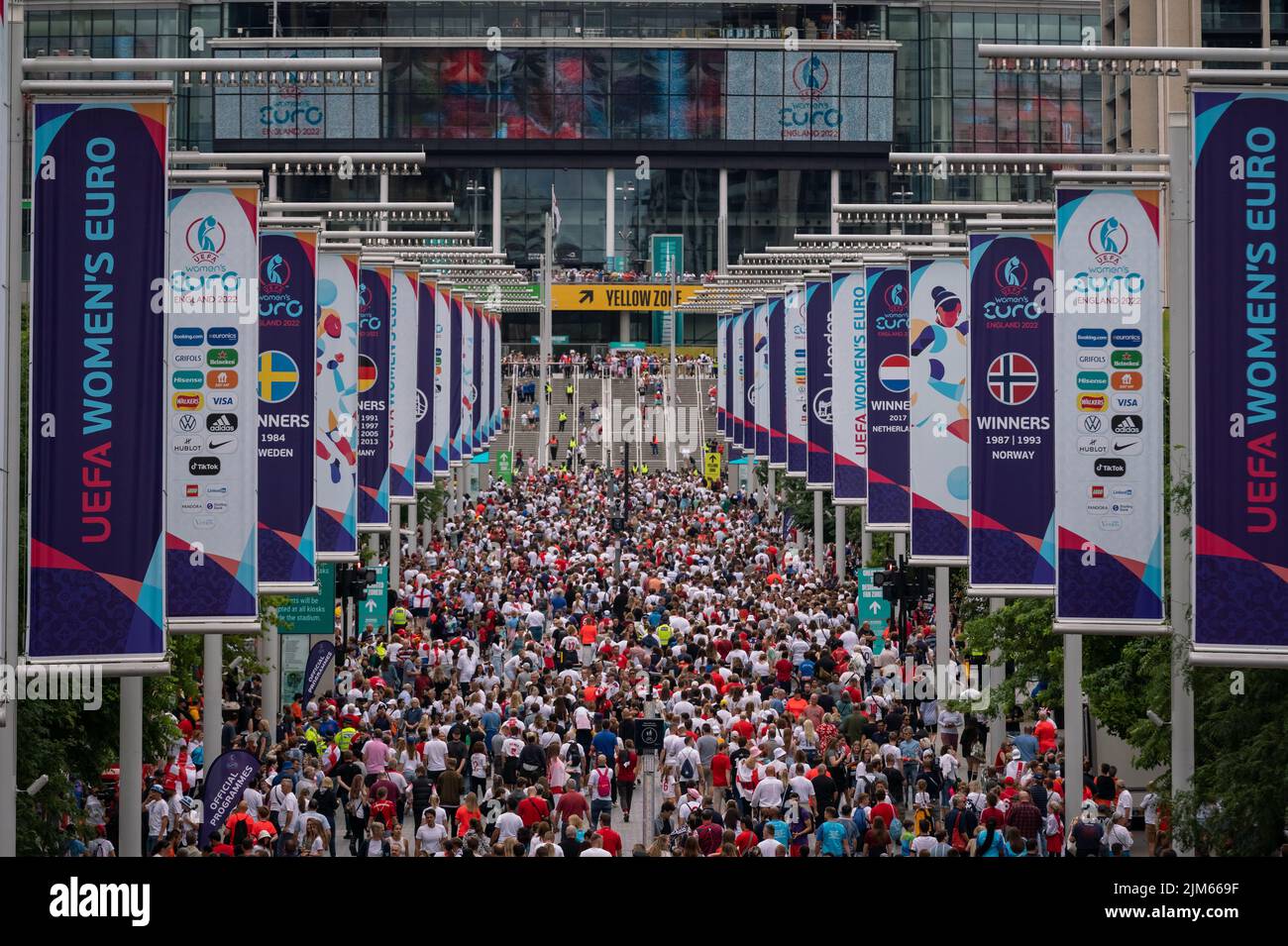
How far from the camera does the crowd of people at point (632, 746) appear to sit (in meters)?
19.1

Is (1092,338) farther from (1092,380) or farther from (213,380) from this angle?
(213,380)

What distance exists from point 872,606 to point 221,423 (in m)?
15.5

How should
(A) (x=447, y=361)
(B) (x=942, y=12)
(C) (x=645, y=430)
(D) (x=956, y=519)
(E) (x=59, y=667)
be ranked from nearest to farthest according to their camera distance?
(E) (x=59, y=667) < (D) (x=956, y=519) < (A) (x=447, y=361) < (C) (x=645, y=430) < (B) (x=942, y=12)

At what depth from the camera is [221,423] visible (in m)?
17.0

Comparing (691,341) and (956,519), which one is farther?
(691,341)

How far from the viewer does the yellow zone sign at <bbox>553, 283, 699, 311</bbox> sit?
118 m

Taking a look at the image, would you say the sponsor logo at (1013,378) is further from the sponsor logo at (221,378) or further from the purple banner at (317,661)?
the purple banner at (317,661)

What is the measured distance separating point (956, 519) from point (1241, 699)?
982cm

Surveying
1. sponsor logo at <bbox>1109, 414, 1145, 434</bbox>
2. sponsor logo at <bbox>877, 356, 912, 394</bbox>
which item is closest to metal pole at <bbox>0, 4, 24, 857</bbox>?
sponsor logo at <bbox>1109, 414, 1145, 434</bbox>

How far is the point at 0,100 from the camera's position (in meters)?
11.4
